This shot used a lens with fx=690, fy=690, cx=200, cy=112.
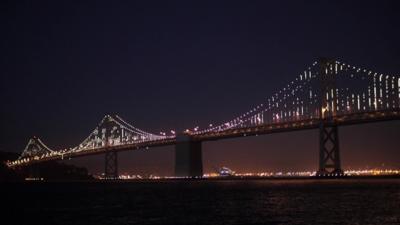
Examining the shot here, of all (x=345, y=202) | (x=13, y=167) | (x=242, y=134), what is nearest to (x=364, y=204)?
(x=345, y=202)

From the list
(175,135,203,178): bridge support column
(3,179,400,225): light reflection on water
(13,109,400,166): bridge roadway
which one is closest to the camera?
(3,179,400,225): light reflection on water

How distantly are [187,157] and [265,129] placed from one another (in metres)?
12.2

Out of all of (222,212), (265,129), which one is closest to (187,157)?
(265,129)

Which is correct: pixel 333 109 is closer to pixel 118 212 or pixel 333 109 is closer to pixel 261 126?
pixel 261 126

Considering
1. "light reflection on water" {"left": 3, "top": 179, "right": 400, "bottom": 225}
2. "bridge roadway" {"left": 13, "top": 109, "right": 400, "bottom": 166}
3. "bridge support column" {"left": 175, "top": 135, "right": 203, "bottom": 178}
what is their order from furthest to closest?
"bridge support column" {"left": 175, "top": 135, "right": 203, "bottom": 178}, "bridge roadway" {"left": 13, "top": 109, "right": 400, "bottom": 166}, "light reflection on water" {"left": 3, "top": 179, "right": 400, "bottom": 225}

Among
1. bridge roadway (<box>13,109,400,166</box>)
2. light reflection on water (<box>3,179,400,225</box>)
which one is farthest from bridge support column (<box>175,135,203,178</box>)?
light reflection on water (<box>3,179,400,225</box>)

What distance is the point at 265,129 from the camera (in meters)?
65.9

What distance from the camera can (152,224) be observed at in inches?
941

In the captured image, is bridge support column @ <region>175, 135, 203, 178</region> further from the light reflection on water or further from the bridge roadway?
the light reflection on water

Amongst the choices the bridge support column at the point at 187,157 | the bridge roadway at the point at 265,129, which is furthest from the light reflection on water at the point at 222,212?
the bridge support column at the point at 187,157

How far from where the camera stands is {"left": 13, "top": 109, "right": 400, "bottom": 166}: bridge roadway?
184 feet

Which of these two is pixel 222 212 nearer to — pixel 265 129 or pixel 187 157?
pixel 265 129

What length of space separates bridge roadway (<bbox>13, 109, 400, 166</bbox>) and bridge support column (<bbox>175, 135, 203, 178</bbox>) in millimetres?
655

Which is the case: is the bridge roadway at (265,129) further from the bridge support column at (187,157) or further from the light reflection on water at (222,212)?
the light reflection on water at (222,212)
